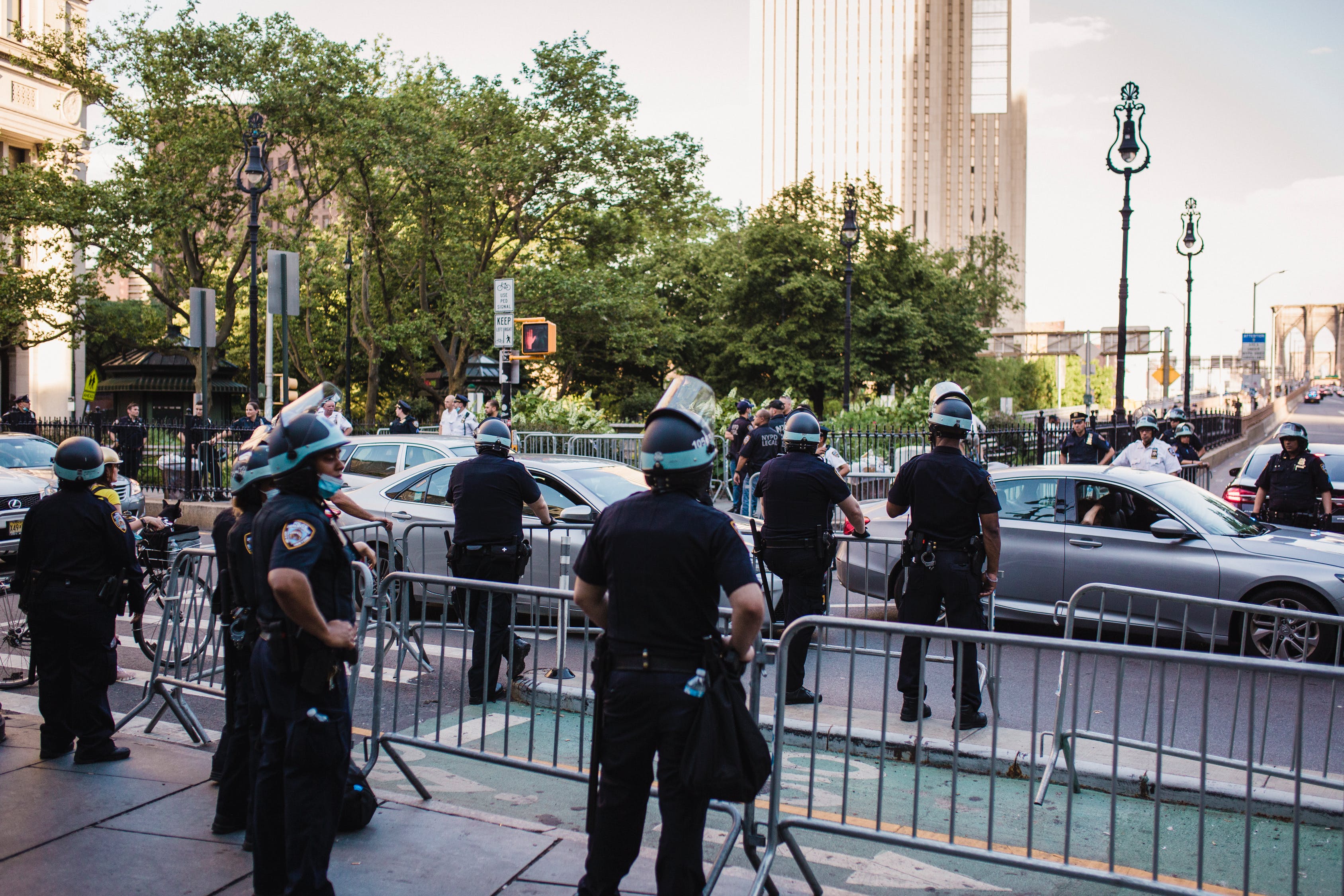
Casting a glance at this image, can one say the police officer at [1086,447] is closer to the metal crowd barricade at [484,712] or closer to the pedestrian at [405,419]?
the pedestrian at [405,419]

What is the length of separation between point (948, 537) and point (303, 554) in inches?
150

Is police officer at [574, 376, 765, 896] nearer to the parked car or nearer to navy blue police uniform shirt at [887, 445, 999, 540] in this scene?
navy blue police uniform shirt at [887, 445, 999, 540]

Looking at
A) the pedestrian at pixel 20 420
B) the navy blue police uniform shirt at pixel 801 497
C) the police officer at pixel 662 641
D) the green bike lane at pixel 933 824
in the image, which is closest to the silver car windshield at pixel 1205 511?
the navy blue police uniform shirt at pixel 801 497

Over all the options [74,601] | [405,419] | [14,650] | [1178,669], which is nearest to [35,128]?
[405,419]

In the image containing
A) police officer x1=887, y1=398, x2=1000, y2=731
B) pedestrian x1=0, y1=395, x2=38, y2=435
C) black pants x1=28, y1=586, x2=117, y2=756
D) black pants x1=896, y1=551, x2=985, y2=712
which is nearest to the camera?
black pants x1=28, y1=586, x2=117, y2=756

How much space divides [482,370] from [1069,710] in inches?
1618

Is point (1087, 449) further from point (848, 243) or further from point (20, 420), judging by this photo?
point (20, 420)

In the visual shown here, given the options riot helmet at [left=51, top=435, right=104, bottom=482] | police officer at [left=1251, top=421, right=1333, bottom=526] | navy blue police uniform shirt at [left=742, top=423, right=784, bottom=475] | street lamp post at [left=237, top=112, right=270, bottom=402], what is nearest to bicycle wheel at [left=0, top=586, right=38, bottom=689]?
riot helmet at [left=51, top=435, right=104, bottom=482]

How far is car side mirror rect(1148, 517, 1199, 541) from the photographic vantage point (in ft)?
27.4

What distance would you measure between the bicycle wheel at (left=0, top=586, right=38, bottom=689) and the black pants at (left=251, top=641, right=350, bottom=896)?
4374 mm

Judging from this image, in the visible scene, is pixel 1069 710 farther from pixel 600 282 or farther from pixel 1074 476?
pixel 600 282

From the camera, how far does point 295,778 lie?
375cm

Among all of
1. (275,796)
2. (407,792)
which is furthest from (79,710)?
(275,796)

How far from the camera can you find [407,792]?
5309 millimetres
